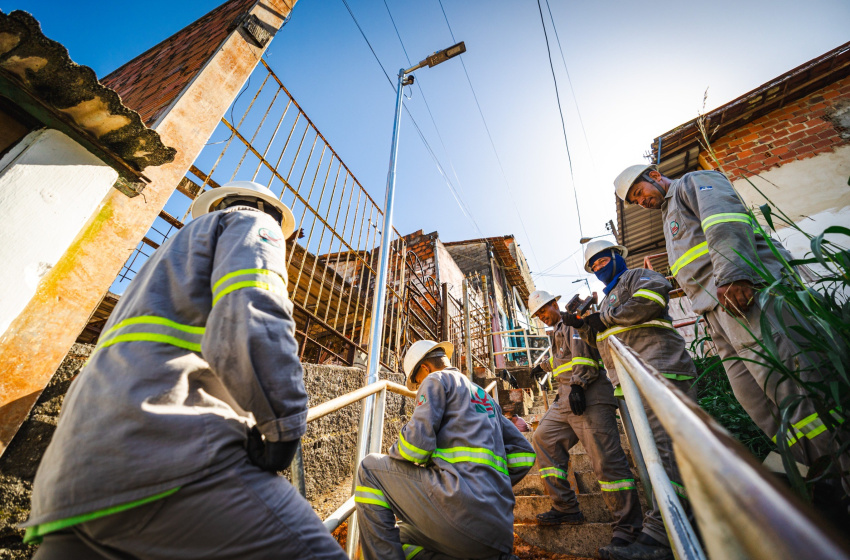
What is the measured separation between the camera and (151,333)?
3.64 ft

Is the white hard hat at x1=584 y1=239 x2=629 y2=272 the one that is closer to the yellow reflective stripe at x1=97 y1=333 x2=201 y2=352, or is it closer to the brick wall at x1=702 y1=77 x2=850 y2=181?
the brick wall at x1=702 y1=77 x2=850 y2=181

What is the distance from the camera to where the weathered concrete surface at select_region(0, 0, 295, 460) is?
176 centimetres

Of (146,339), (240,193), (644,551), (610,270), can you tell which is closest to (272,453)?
(146,339)

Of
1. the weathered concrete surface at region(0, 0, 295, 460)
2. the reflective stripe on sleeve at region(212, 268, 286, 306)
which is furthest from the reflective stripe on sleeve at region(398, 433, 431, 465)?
the weathered concrete surface at region(0, 0, 295, 460)

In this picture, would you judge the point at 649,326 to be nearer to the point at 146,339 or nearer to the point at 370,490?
the point at 370,490

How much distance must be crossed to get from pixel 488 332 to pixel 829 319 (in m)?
7.73

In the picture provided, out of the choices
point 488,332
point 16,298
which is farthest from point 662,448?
point 488,332

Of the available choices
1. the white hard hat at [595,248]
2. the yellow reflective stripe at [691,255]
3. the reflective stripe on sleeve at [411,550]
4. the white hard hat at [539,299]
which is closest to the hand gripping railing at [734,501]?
the reflective stripe on sleeve at [411,550]

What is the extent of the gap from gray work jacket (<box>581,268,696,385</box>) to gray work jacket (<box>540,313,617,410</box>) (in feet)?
0.77

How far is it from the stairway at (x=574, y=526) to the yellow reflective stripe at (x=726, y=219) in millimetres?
2191

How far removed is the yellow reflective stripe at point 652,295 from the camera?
276cm

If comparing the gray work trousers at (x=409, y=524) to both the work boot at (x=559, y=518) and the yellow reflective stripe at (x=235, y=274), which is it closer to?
the work boot at (x=559, y=518)

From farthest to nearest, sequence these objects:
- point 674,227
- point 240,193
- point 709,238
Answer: point 674,227
point 709,238
point 240,193

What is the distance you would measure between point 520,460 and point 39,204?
10.1 feet
